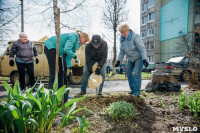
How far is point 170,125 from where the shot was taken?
68.8 inches

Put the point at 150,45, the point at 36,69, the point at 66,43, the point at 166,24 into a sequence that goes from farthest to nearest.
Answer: the point at 150,45 → the point at 166,24 → the point at 36,69 → the point at 66,43

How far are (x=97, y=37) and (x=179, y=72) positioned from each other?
6399mm

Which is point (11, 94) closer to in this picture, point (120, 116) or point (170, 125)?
point (120, 116)

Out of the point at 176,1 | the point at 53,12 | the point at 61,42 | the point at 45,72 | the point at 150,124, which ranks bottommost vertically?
the point at 150,124

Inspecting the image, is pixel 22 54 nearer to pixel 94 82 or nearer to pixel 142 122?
pixel 94 82

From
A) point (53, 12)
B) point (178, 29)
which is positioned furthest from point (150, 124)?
point (178, 29)

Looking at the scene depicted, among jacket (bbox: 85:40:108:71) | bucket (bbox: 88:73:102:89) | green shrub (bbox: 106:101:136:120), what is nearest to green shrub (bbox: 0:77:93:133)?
green shrub (bbox: 106:101:136:120)

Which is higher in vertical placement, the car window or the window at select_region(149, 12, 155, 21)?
the window at select_region(149, 12, 155, 21)

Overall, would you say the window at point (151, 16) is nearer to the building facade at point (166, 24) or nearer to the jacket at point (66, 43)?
the building facade at point (166, 24)

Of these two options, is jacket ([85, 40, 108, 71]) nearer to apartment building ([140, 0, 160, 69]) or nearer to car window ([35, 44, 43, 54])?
car window ([35, 44, 43, 54])

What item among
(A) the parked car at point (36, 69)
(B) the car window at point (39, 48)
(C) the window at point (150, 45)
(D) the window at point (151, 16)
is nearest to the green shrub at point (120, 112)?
(A) the parked car at point (36, 69)

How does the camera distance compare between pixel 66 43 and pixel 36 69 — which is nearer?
pixel 66 43

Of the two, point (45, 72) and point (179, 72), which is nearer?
point (45, 72)

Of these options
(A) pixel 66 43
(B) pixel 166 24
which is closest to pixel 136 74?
(A) pixel 66 43
